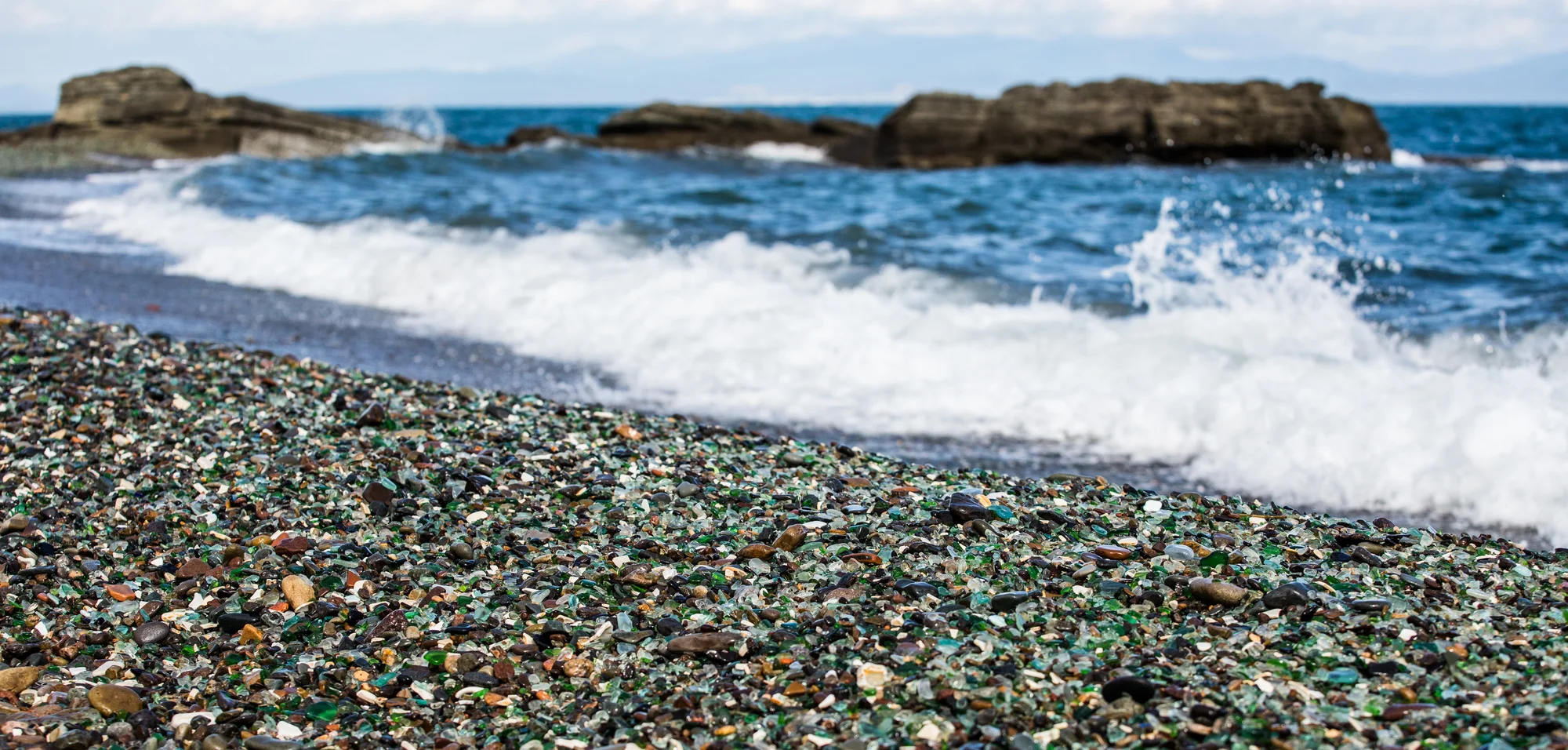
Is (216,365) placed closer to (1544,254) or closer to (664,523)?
(664,523)

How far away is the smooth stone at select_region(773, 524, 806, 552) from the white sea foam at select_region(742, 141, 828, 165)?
30.0m

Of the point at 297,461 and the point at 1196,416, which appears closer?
the point at 297,461

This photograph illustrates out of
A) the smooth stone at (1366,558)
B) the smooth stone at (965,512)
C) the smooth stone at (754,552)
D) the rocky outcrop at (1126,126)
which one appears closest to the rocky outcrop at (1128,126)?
the rocky outcrop at (1126,126)

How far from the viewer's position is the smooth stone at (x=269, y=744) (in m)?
2.78

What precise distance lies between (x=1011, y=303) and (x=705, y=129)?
88.9 ft

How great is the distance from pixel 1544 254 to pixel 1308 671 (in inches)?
480

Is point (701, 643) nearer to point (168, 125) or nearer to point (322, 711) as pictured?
point (322, 711)

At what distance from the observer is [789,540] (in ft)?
12.7

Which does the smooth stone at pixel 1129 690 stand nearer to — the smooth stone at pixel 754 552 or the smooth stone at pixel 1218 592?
the smooth stone at pixel 1218 592

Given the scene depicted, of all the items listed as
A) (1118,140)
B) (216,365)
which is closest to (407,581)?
(216,365)

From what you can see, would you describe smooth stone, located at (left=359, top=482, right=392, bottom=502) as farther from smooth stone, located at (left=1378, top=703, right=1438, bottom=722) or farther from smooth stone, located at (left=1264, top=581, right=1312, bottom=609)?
smooth stone, located at (left=1378, top=703, right=1438, bottom=722)

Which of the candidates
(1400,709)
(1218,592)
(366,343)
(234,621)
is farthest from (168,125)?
(1400,709)

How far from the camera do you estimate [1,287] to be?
9734 millimetres

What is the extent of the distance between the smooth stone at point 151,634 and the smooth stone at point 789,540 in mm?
1790
